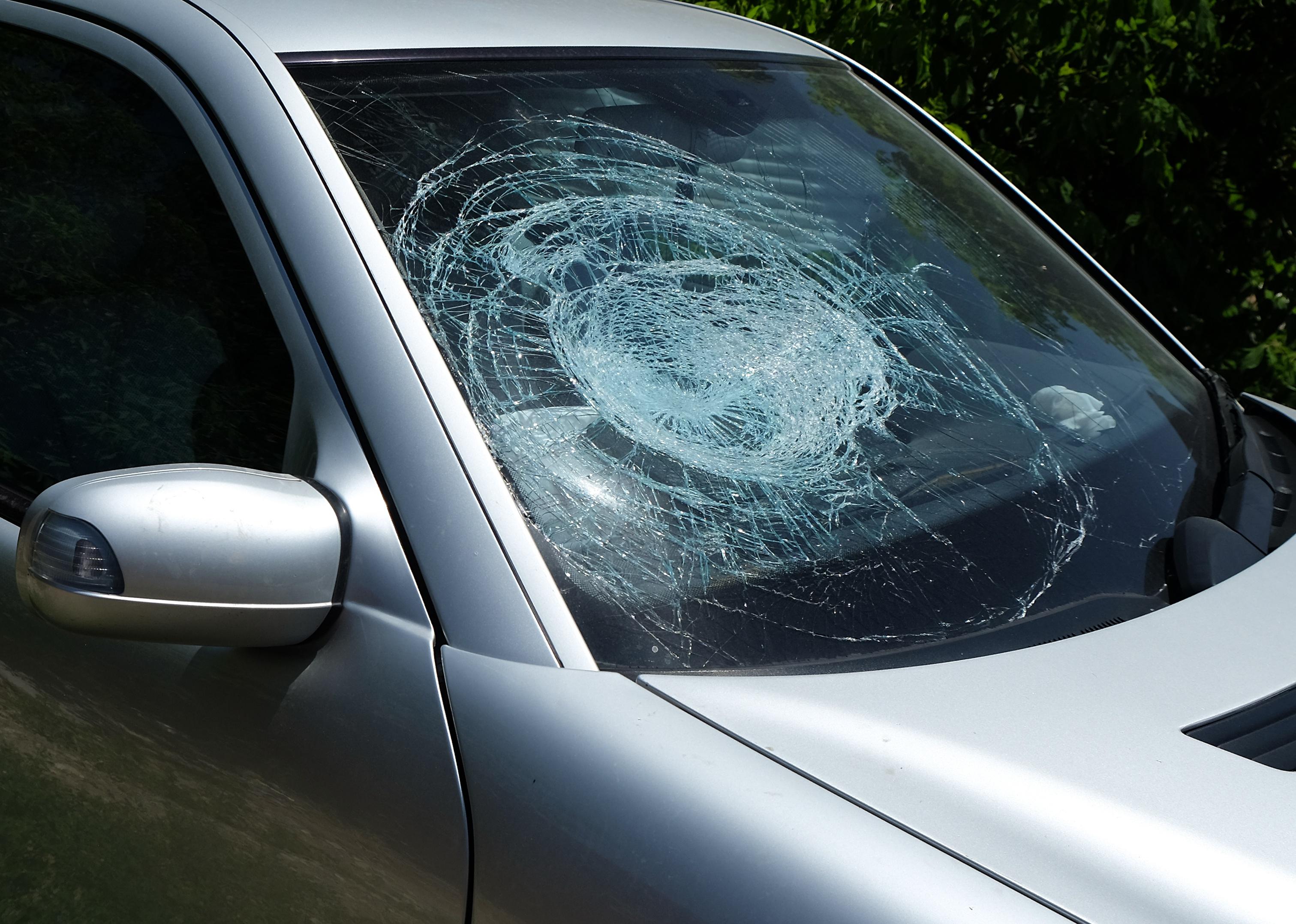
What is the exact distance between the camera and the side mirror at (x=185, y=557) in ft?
3.98

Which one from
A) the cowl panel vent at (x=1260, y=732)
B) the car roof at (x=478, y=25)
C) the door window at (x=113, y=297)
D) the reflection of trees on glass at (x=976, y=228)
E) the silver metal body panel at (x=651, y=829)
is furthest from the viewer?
the reflection of trees on glass at (x=976, y=228)

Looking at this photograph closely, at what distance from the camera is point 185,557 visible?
47.8 inches

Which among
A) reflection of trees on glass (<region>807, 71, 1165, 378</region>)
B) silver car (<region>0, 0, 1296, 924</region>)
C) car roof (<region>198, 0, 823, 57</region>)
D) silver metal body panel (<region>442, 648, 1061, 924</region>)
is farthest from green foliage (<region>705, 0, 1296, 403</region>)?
silver metal body panel (<region>442, 648, 1061, 924</region>)

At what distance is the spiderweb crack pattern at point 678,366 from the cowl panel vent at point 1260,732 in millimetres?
261

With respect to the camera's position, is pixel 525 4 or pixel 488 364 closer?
pixel 488 364

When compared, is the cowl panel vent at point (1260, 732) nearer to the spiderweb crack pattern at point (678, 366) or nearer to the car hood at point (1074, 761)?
the car hood at point (1074, 761)

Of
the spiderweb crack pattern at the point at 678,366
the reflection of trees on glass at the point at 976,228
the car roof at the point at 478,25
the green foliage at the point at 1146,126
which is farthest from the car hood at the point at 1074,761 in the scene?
the green foliage at the point at 1146,126

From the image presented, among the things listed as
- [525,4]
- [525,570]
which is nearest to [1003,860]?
[525,570]

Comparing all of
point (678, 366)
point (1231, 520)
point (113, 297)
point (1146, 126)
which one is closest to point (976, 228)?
point (1231, 520)

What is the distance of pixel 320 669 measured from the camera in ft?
4.20

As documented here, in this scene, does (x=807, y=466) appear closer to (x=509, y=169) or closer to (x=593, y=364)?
(x=593, y=364)

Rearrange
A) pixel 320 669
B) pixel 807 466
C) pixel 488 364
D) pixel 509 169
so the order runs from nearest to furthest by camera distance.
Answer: pixel 320 669 → pixel 488 364 → pixel 807 466 → pixel 509 169

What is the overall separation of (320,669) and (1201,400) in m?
1.53

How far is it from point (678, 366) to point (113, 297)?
778 millimetres
